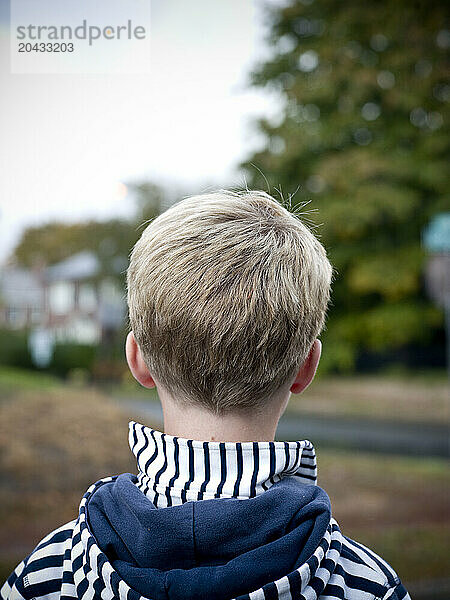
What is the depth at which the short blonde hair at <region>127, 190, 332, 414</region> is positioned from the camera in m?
0.62

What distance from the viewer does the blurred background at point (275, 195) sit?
11.1ft

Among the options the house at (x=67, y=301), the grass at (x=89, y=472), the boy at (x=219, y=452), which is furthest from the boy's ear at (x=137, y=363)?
the house at (x=67, y=301)

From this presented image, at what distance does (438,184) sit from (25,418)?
2809mm

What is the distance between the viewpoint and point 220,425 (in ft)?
2.11

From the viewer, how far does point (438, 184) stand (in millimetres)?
4125

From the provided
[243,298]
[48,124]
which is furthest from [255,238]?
[48,124]

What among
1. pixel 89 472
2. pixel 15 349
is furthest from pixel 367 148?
pixel 89 472

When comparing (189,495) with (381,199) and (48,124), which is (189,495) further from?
(381,199)

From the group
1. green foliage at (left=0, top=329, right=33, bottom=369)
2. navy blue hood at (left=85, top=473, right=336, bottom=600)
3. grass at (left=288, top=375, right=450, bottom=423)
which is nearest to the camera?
navy blue hood at (left=85, top=473, right=336, bottom=600)

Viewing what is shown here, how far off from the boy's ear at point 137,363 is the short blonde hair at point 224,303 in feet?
0.08

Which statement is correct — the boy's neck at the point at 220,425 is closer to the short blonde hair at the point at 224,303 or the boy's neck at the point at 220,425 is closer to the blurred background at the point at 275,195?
the short blonde hair at the point at 224,303

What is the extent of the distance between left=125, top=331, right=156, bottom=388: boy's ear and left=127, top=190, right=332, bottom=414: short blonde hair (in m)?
0.02

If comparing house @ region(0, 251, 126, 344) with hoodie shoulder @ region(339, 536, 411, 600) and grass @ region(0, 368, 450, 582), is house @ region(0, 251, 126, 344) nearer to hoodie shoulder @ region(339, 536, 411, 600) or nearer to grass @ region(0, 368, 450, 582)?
grass @ region(0, 368, 450, 582)

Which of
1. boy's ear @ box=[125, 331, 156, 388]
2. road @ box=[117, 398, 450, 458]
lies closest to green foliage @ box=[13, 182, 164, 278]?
road @ box=[117, 398, 450, 458]
